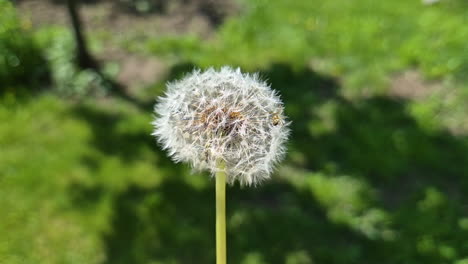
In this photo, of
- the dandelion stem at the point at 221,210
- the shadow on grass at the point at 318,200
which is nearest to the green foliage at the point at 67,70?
the shadow on grass at the point at 318,200

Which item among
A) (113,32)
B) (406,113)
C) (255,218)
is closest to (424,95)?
(406,113)

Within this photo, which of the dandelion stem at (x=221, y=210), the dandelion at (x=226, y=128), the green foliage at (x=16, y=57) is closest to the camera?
the dandelion stem at (x=221, y=210)

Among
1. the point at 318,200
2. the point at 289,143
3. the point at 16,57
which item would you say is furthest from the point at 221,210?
the point at 16,57

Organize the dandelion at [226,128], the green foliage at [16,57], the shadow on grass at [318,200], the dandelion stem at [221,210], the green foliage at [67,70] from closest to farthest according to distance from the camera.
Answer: the dandelion stem at [221,210]
the dandelion at [226,128]
the shadow on grass at [318,200]
the green foliage at [16,57]
the green foliage at [67,70]

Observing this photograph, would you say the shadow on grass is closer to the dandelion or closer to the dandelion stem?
the dandelion

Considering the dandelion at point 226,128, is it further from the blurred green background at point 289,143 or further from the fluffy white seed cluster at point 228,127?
the blurred green background at point 289,143

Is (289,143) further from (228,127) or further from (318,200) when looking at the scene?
(228,127)

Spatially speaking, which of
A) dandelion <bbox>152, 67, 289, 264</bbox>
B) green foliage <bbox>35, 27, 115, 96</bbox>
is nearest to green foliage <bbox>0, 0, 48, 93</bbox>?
green foliage <bbox>35, 27, 115, 96</bbox>
